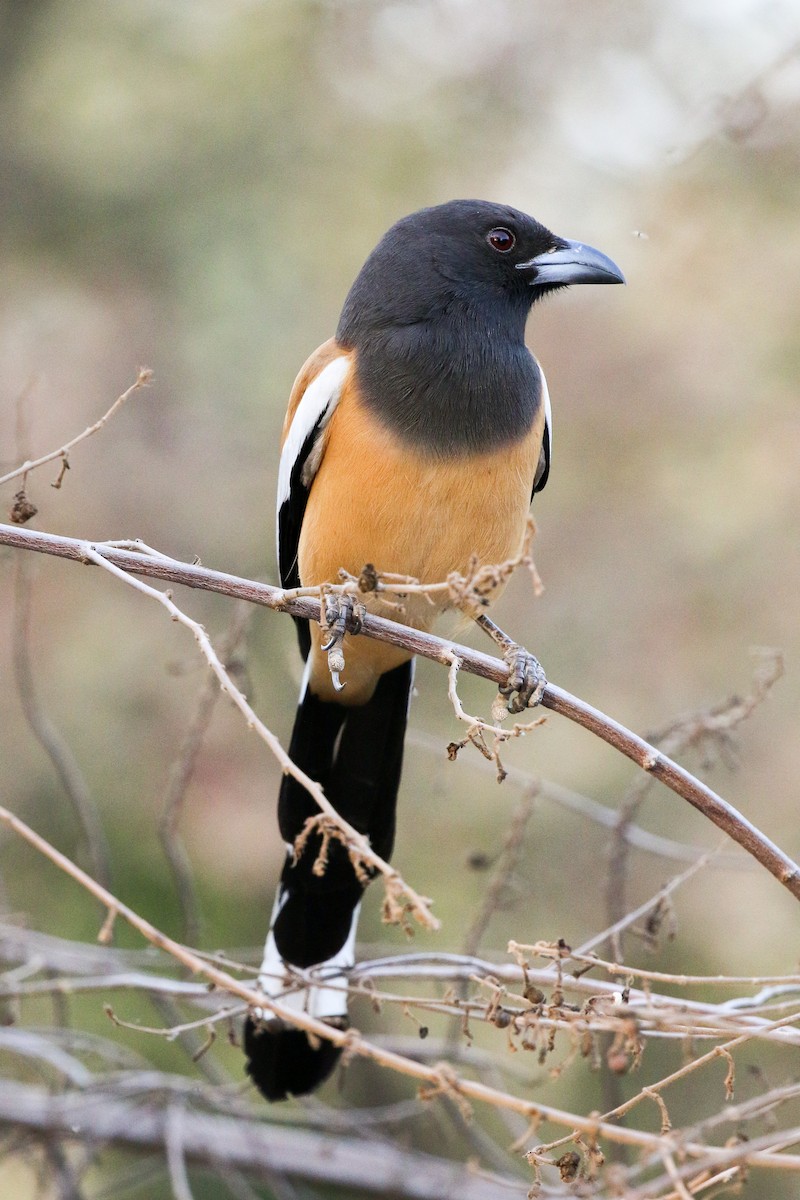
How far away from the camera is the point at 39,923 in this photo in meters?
4.70

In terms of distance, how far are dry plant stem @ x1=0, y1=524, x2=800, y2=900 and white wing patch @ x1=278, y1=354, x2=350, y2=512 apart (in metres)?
1.20

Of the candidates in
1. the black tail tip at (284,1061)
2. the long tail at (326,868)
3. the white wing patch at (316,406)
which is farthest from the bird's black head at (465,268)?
the black tail tip at (284,1061)

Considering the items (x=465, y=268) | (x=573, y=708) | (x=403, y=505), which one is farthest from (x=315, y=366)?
(x=573, y=708)

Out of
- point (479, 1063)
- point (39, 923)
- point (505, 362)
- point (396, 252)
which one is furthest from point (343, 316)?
point (39, 923)

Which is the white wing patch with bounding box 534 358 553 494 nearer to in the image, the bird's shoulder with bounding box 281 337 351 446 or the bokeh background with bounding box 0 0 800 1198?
the bird's shoulder with bounding box 281 337 351 446

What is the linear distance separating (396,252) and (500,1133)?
11.0ft

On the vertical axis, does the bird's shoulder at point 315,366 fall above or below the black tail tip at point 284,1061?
above

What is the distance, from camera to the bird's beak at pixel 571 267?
377 cm

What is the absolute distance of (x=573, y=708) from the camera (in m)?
2.32

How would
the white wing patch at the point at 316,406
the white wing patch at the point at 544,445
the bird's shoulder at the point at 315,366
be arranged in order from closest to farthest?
the white wing patch at the point at 316,406 → the bird's shoulder at the point at 315,366 → the white wing patch at the point at 544,445

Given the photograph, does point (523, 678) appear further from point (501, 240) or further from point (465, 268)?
point (501, 240)

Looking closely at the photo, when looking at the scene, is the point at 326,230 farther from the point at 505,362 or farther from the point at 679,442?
the point at 505,362

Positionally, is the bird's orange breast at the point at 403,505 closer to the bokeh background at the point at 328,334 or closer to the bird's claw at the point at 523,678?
the bird's claw at the point at 523,678

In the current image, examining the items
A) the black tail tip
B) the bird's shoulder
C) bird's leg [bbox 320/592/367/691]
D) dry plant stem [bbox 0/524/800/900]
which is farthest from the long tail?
dry plant stem [bbox 0/524/800/900]
